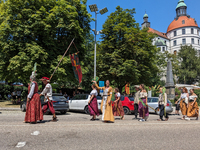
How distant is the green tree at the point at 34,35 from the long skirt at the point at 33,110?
9.57 meters

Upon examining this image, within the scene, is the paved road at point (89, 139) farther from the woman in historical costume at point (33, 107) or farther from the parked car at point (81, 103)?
the parked car at point (81, 103)

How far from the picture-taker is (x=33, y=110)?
710 centimetres

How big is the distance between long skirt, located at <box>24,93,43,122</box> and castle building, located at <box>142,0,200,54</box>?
83.2 meters

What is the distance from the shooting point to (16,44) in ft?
55.8

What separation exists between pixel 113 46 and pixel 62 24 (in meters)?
7.48

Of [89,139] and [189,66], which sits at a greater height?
[189,66]

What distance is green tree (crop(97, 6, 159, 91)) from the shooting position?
2169 cm

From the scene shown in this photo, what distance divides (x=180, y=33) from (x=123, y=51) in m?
77.6

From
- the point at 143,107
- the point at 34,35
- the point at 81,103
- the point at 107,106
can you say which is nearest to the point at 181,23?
the point at 34,35

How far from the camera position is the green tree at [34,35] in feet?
54.7

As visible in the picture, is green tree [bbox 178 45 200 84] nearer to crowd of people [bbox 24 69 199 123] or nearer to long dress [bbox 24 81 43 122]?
crowd of people [bbox 24 69 199 123]

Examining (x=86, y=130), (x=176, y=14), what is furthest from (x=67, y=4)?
(x=176, y=14)

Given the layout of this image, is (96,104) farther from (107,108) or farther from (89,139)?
(89,139)

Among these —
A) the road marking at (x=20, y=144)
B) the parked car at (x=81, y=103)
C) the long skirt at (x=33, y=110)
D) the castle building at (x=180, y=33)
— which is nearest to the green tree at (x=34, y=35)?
the parked car at (x=81, y=103)
